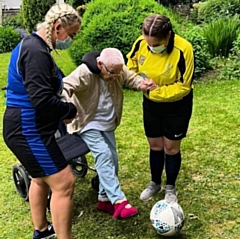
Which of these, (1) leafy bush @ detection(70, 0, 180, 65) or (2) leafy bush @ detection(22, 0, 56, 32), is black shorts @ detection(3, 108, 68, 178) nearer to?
(1) leafy bush @ detection(70, 0, 180, 65)

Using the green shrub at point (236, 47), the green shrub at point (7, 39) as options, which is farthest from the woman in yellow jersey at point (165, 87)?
the green shrub at point (7, 39)

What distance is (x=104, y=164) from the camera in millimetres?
3590

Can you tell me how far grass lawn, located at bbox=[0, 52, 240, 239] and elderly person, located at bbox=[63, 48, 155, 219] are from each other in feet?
1.00

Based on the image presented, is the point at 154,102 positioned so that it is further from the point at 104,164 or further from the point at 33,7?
the point at 33,7

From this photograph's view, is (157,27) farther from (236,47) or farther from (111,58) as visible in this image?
(236,47)

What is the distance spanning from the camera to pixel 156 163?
4.12m

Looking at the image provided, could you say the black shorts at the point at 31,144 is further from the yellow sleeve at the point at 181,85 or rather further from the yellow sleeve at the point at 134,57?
the yellow sleeve at the point at 134,57

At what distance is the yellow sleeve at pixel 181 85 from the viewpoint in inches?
139

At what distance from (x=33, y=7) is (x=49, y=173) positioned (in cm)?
1258

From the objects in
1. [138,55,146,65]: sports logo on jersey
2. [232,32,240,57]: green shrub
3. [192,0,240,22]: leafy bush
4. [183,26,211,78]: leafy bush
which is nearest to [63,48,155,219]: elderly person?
[138,55,146,65]: sports logo on jersey

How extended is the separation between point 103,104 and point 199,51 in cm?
504

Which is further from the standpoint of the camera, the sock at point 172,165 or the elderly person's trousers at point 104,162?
the sock at point 172,165

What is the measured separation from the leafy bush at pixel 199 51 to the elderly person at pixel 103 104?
4.81m

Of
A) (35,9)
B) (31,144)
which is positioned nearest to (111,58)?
(31,144)
